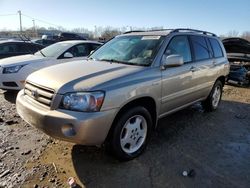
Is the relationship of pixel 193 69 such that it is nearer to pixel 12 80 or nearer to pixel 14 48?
pixel 12 80

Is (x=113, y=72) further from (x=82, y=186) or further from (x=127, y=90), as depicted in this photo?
(x=82, y=186)

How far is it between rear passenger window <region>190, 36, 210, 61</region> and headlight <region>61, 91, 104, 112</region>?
2581 mm

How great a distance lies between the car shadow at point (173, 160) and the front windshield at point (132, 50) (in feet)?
4.69

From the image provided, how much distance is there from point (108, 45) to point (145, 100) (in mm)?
1628

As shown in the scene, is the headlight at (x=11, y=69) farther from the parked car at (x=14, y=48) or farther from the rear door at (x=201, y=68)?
the rear door at (x=201, y=68)

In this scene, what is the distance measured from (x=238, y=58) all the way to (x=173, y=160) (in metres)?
8.20

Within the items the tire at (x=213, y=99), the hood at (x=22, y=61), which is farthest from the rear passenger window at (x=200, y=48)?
the hood at (x=22, y=61)

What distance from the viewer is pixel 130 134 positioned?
364 centimetres

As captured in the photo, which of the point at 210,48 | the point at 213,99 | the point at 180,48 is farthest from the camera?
the point at 213,99

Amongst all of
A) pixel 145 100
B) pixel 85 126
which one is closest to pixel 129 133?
pixel 145 100

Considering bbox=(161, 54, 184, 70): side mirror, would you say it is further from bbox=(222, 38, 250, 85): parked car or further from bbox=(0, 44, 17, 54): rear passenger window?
bbox=(0, 44, 17, 54): rear passenger window

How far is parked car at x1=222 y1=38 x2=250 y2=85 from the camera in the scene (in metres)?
9.94

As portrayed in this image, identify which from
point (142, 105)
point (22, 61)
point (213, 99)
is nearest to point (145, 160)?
point (142, 105)

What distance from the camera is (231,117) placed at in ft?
19.3
